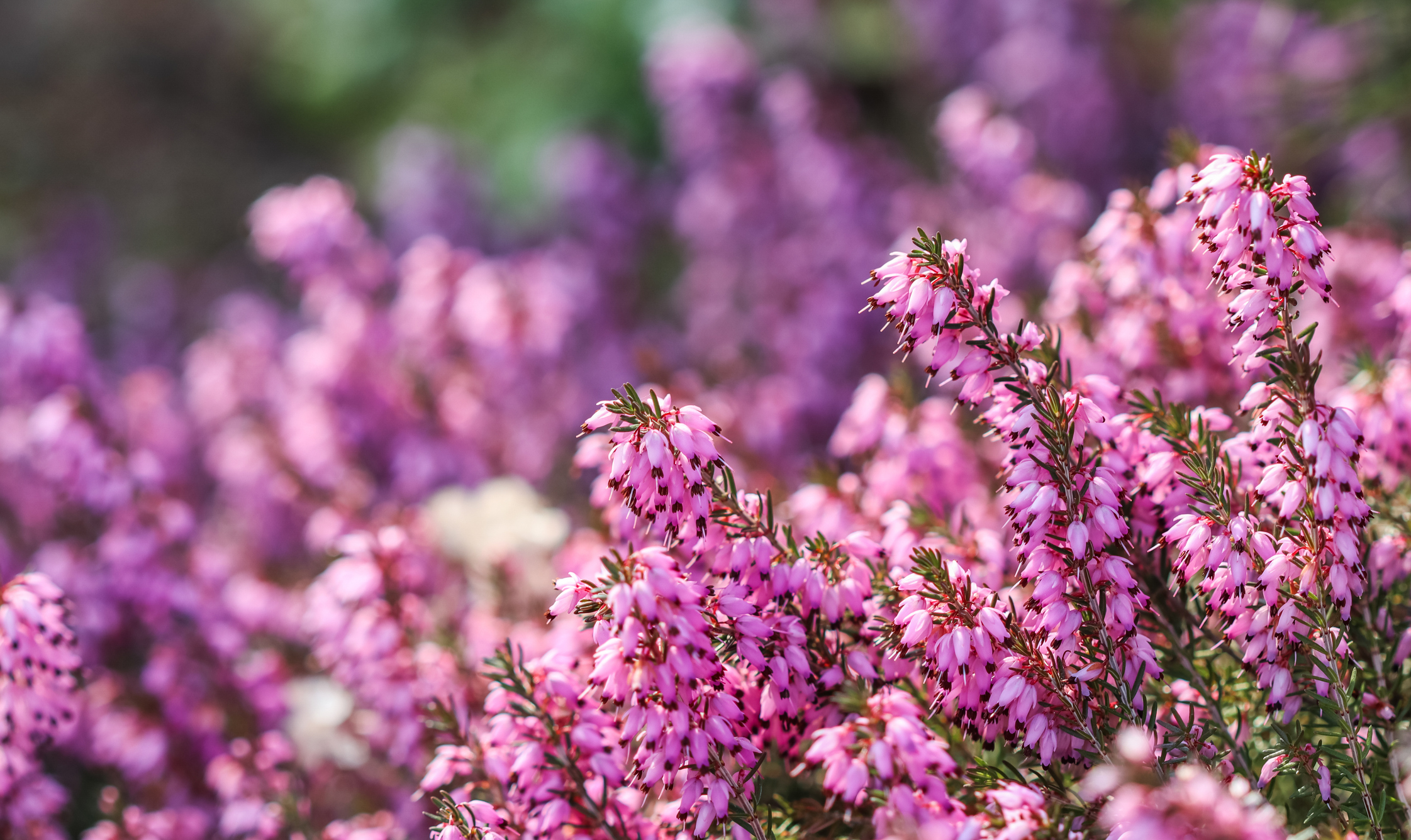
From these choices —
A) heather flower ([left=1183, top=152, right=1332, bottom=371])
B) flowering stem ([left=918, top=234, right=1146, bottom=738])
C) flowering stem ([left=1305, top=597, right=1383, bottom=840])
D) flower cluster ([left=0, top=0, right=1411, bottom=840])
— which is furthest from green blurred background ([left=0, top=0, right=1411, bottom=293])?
flowering stem ([left=918, top=234, right=1146, bottom=738])

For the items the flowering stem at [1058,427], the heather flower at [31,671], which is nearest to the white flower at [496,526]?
the heather flower at [31,671]

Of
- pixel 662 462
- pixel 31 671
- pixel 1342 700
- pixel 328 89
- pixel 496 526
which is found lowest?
pixel 1342 700

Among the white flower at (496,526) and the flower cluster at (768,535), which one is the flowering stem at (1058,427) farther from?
the white flower at (496,526)

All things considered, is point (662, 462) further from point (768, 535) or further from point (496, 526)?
point (496, 526)

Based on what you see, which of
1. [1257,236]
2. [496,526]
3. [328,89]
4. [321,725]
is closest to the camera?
[1257,236]

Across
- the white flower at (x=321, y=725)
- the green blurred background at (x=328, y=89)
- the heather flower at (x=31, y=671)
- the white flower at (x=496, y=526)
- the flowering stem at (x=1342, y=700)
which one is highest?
the green blurred background at (x=328, y=89)

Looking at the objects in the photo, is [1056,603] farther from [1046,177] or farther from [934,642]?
[1046,177]

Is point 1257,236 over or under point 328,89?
under

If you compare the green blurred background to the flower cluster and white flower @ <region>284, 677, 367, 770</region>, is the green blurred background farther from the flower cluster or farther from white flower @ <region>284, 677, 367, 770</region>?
white flower @ <region>284, 677, 367, 770</region>

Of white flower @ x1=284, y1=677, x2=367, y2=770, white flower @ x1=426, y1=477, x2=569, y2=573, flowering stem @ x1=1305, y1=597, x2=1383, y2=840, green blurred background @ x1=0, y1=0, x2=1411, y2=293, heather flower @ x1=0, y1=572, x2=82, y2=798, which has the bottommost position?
flowering stem @ x1=1305, y1=597, x2=1383, y2=840

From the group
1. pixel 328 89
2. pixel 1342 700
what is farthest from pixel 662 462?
pixel 328 89

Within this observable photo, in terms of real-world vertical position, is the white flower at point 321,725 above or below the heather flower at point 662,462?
above
